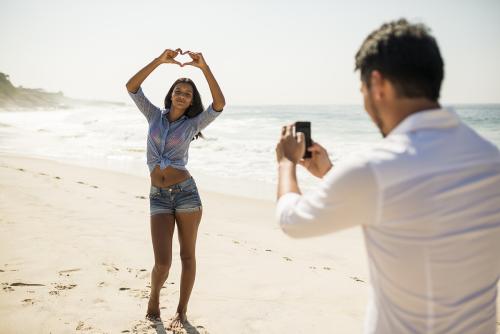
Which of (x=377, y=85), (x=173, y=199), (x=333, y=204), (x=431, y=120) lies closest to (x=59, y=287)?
(x=173, y=199)

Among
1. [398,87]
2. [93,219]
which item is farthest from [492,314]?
[93,219]

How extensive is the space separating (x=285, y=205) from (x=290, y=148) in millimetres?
327

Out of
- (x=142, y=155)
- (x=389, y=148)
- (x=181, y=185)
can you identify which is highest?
(x=389, y=148)

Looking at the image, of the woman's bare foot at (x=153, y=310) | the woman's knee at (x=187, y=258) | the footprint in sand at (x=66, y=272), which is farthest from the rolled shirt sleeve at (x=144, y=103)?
the footprint in sand at (x=66, y=272)

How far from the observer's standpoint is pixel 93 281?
4680 mm

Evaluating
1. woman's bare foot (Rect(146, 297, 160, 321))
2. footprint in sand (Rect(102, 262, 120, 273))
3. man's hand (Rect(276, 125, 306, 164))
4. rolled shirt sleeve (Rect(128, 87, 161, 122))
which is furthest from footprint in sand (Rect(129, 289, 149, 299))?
man's hand (Rect(276, 125, 306, 164))

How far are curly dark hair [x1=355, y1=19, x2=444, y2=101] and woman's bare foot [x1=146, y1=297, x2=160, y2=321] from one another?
3456 mm

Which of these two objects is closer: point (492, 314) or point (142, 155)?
point (492, 314)

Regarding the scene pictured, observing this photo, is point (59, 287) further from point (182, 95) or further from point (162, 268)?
point (182, 95)

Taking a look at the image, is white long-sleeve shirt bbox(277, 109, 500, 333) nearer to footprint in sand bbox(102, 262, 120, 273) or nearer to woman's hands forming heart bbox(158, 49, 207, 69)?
woman's hands forming heart bbox(158, 49, 207, 69)

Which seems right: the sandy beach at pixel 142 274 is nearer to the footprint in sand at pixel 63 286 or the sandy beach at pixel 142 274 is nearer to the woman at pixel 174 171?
the footprint in sand at pixel 63 286

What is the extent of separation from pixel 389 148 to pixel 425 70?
290 mm

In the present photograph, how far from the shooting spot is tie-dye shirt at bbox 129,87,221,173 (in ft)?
12.8

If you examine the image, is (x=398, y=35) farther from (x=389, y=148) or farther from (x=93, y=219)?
(x=93, y=219)
